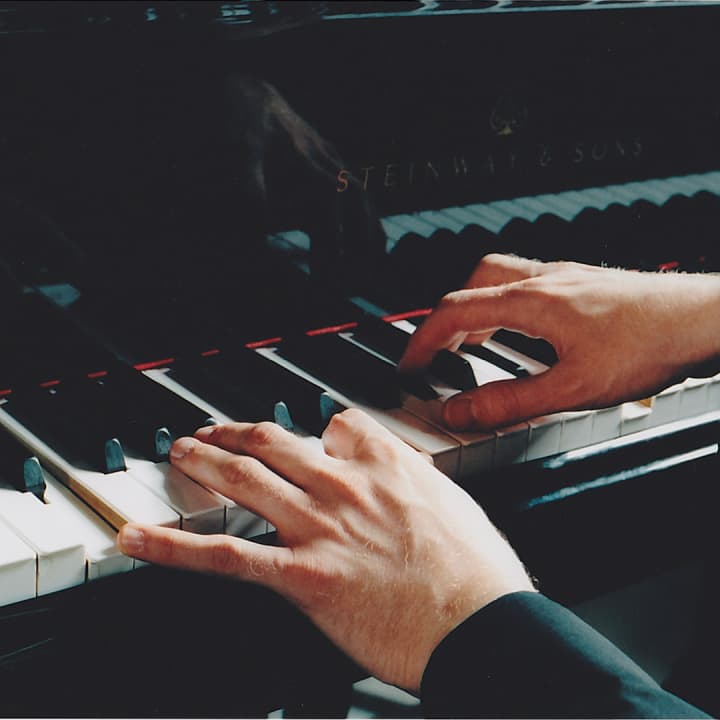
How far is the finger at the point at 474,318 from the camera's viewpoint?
4.50 feet

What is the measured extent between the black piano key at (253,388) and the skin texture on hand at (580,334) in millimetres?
157

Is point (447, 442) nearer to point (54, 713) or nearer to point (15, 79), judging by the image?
point (54, 713)

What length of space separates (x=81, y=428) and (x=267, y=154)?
417 millimetres

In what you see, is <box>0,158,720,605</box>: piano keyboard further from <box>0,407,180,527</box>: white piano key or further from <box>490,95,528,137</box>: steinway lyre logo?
<box>490,95,528,137</box>: steinway lyre logo

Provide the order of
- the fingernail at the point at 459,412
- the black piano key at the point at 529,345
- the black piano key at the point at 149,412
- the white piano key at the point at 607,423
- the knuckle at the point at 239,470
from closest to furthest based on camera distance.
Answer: the knuckle at the point at 239,470, the black piano key at the point at 149,412, the fingernail at the point at 459,412, the white piano key at the point at 607,423, the black piano key at the point at 529,345

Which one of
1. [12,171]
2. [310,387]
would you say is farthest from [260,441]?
[12,171]

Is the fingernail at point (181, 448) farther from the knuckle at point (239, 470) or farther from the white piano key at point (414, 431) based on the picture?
the white piano key at point (414, 431)

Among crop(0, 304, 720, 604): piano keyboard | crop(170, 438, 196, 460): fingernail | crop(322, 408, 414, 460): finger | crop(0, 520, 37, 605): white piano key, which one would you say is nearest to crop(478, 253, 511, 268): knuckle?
crop(0, 304, 720, 604): piano keyboard

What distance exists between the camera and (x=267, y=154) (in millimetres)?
1369

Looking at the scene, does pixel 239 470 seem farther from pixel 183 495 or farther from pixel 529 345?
pixel 529 345

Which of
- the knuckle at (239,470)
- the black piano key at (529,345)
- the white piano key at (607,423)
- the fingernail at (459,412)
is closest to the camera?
the knuckle at (239,470)

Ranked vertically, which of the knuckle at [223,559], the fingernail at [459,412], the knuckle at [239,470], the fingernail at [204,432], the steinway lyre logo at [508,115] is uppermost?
the steinway lyre logo at [508,115]

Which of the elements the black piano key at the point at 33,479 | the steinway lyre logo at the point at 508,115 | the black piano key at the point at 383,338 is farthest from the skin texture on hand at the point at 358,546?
the steinway lyre logo at the point at 508,115

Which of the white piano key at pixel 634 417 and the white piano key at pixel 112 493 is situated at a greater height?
the white piano key at pixel 112 493
